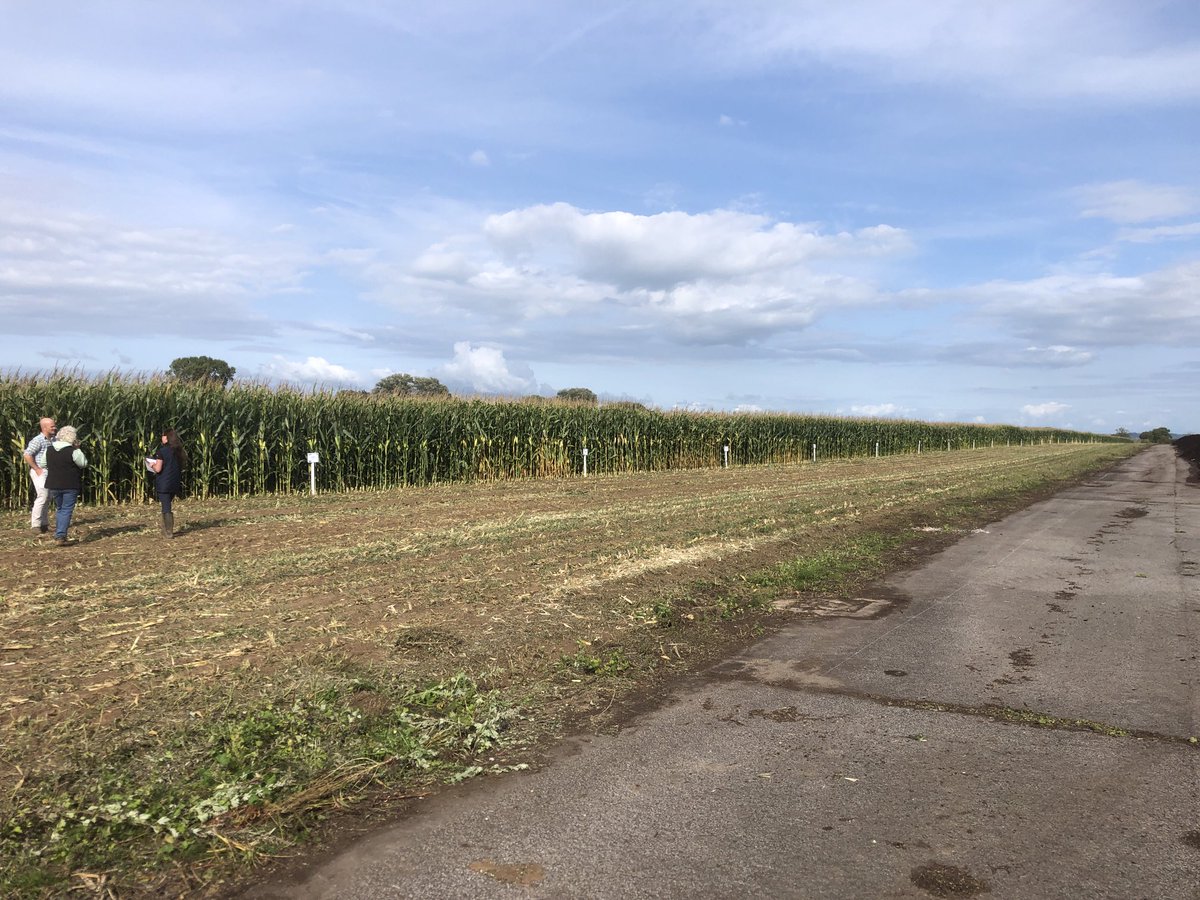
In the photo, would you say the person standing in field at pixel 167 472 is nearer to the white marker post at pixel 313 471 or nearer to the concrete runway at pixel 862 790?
the white marker post at pixel 313 471

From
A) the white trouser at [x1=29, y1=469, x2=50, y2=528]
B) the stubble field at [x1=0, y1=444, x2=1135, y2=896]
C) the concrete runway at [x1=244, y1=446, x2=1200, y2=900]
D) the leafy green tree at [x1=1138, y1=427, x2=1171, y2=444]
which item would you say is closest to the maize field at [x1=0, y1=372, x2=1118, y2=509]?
the stubble field at [x1=0, y1=444, x2=1135, y2=896]

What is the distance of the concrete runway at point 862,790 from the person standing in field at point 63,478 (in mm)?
9806

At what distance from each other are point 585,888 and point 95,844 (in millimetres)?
2119

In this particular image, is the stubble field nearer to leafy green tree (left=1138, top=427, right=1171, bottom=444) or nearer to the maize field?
the maize field

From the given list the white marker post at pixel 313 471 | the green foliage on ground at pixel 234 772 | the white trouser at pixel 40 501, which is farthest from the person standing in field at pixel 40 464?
the green foliage on ground at pixel 234 772

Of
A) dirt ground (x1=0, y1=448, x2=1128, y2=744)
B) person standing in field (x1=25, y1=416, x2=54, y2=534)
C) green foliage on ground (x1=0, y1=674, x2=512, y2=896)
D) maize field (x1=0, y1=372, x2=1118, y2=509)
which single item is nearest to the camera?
green foliage on ground (x1=0, y1=674, x2=512, y2=896)

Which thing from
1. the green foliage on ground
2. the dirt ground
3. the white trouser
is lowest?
the green foliage on ground

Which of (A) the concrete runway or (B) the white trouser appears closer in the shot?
(A) the concrete runway

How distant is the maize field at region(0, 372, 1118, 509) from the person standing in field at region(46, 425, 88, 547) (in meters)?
5.58

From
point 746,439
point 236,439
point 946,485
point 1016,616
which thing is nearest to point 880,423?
point 746,439

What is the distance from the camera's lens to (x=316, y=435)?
20844 millimetres

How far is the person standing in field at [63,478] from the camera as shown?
1147 centimetres

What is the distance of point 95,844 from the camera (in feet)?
11.6

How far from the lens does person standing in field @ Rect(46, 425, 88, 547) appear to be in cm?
1147
